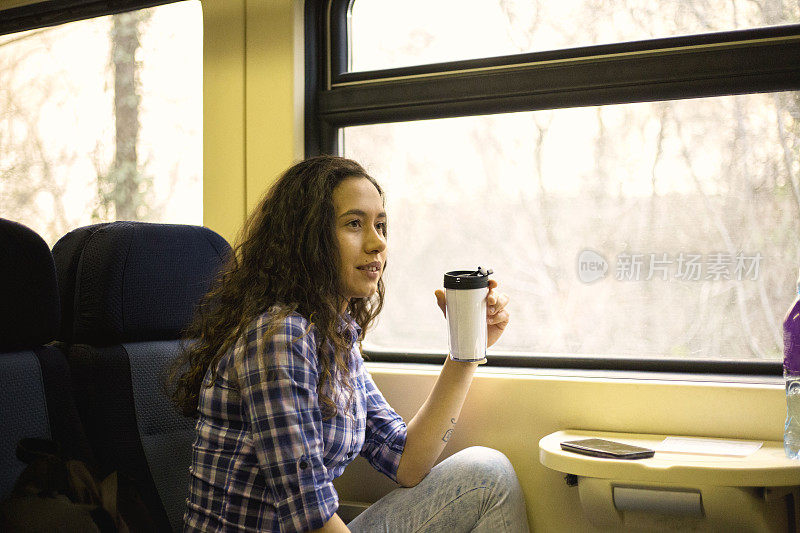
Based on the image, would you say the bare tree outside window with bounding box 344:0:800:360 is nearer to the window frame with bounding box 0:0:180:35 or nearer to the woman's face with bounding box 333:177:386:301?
the woman's face with bounding box 333:177:386:301

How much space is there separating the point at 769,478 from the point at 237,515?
1.01 meters

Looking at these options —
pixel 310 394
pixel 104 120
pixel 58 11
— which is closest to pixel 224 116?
pixel 104 120

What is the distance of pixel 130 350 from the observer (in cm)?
155

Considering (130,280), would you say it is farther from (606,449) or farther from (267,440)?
(606,449)

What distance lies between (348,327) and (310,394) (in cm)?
30

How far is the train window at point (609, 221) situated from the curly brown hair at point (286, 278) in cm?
55

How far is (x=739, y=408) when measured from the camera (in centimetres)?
166

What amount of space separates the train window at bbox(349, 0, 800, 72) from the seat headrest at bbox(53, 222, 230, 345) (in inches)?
33.8

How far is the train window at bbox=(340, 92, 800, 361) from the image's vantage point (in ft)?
5.80

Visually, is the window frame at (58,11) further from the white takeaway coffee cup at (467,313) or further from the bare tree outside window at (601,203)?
the white takeaway coffee cup at (467,313)

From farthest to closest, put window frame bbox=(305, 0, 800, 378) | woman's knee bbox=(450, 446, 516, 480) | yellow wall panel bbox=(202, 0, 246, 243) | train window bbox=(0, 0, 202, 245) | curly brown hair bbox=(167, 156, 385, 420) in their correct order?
train window bbox=(0, 0, 202, 245)
yellow wall panel bbox=(202, 0, 246, 243)
window frame bbox=(305, 0, 800, 378)
woman's knee bbox=(450, 446, 516, 480)
curly brown hair bbox=(167, 156, 385, 420)

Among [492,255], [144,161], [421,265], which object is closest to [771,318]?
[492,255]

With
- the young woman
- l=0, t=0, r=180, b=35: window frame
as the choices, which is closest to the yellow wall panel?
l=0, t=0, r=180, b=35: window frame

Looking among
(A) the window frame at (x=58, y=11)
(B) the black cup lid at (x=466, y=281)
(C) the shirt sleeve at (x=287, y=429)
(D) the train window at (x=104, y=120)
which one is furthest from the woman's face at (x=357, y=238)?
(A) the window frame at (x=58, y=11)
